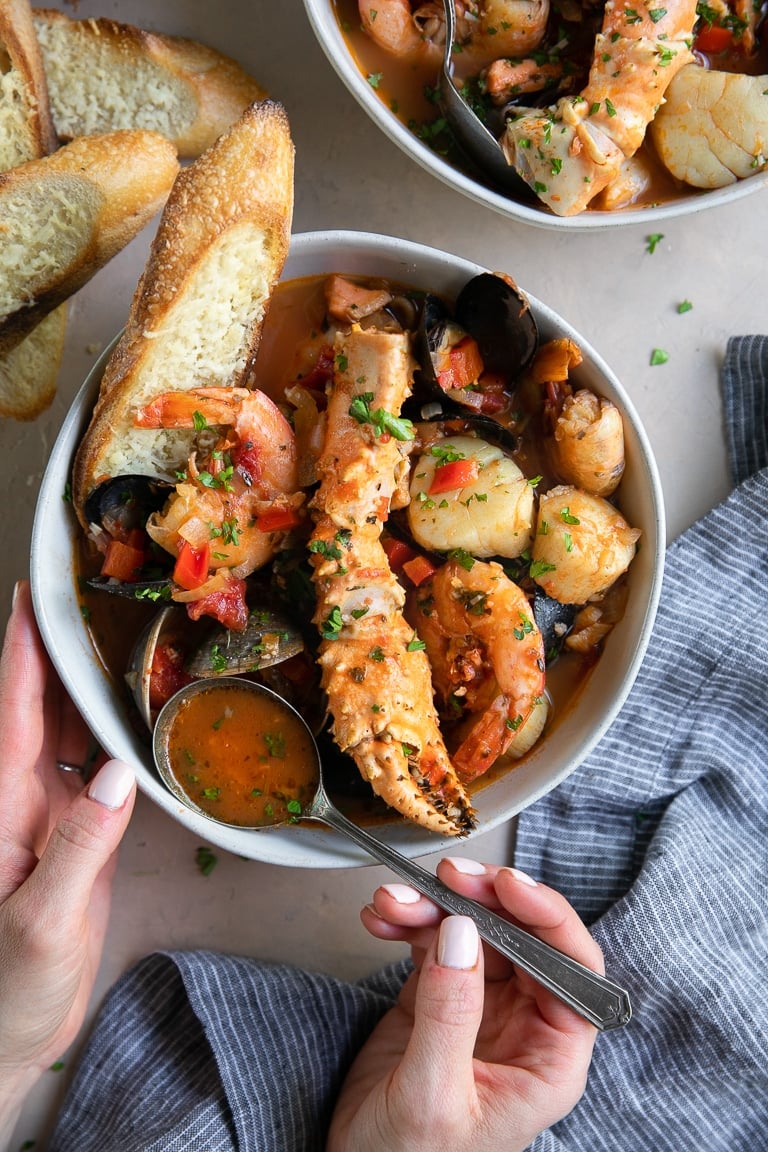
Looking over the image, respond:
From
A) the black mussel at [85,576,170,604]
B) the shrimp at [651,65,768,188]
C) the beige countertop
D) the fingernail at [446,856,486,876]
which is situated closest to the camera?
the black mussel at [85,576,170,604]

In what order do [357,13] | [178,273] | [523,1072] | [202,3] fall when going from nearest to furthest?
1. [178,273]
2. [523,1072]
3. [357,13]
4. [202,3]

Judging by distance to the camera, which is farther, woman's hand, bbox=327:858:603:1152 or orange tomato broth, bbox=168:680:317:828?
orange tomato broth, bbox=168:680:317:828

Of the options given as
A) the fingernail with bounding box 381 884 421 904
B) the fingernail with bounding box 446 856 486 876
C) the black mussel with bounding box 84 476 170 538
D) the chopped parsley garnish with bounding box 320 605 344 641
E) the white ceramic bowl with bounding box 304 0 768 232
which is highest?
the white ceramic bowl with bounding box 304 0 768 232

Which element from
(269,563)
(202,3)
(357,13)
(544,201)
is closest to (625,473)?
(544,201)

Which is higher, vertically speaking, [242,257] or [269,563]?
[242,257]

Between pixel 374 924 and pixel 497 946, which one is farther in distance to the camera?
pixel 374 924

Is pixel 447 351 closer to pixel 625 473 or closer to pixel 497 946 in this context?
pixel 625 473

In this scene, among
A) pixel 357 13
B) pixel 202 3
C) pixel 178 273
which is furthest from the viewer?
pixel 202 3

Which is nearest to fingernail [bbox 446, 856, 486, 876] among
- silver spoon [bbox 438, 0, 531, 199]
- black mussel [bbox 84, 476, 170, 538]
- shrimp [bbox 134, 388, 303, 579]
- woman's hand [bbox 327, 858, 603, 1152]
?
woman's hand [bbox 327, 858, 603, 1152]

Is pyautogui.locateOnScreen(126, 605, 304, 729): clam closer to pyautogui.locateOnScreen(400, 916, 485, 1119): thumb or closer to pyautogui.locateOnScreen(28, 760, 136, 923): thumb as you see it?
pyautogui.locateOnScreen(28, 760, 136, 923): thumb
